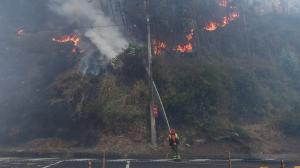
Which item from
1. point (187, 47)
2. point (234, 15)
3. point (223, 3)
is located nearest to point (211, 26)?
point (223, 3)

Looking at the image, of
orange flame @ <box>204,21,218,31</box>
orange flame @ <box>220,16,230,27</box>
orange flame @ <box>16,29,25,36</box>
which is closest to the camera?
Answer: orange flame @ <box>204,21,218,31</box>

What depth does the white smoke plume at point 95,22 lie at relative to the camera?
39781 mm

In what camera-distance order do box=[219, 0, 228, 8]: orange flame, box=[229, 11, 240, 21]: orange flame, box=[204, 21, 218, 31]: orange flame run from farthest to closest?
1. box=[229, 11, 240, 21]: orange flame
2. box=[219, 0, 228, 8]: orange flame
3. box=[204, 21, 218, 31]: orange flame

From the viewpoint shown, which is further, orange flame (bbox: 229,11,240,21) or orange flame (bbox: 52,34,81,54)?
orange flame (bbox: 229,11,240,21)

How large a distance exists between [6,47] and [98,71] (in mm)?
13030

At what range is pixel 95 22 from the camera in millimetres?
43656

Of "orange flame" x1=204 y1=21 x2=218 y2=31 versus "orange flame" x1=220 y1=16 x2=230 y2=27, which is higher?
"orange flame" x1=220 y1=16 x2=230 y2=27

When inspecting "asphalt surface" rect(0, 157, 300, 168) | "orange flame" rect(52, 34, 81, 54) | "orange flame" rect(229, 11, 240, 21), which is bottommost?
"asphalt surface" rect(0, 157, 300, 168)

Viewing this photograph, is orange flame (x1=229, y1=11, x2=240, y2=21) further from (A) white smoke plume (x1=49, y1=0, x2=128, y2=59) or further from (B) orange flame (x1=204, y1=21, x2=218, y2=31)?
(A) white smoke plume (x1=49, y1=0, x2=128, y2=59)

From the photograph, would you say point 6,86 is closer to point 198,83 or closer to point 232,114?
point 198,83

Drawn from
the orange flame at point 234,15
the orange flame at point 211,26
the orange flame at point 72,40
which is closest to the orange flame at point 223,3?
the orange flame at point 234,15

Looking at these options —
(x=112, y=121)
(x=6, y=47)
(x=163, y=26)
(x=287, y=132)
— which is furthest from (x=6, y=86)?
(x=287, y=132)

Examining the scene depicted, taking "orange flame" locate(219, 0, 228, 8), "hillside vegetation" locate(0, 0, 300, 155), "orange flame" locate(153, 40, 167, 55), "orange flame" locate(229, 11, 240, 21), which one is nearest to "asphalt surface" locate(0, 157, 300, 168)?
"hillside vegetation" locate(0, 0, 300, 155)

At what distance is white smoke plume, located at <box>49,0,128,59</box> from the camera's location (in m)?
39.8
